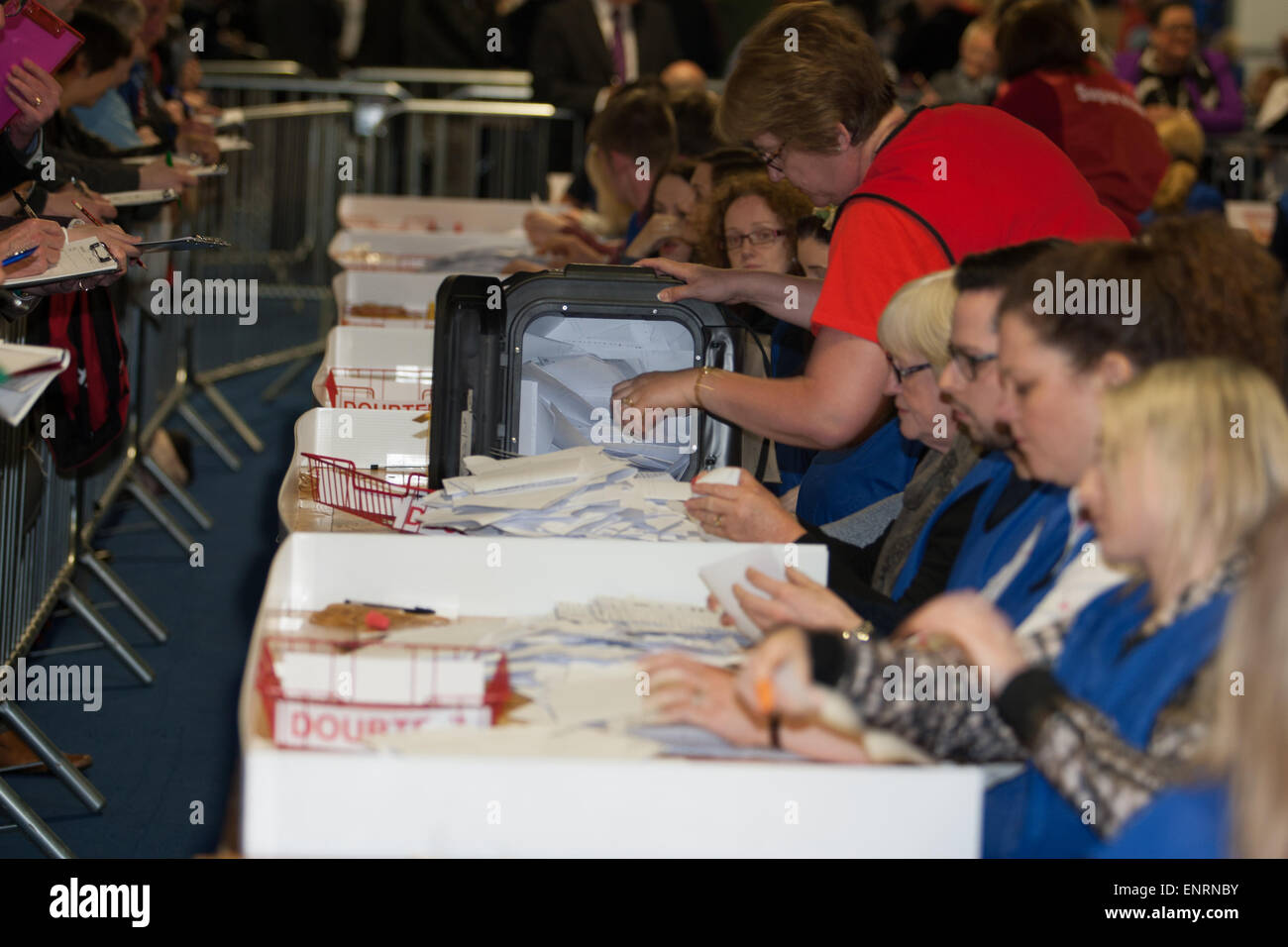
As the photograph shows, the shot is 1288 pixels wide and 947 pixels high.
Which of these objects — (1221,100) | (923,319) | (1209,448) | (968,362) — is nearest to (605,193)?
(923,319)

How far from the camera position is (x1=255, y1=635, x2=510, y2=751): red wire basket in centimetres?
155

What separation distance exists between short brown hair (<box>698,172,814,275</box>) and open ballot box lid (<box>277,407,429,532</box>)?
1061mm

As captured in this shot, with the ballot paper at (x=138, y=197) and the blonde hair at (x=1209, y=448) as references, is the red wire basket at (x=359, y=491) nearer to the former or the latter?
the blonde hair at (x=1209, y=448)

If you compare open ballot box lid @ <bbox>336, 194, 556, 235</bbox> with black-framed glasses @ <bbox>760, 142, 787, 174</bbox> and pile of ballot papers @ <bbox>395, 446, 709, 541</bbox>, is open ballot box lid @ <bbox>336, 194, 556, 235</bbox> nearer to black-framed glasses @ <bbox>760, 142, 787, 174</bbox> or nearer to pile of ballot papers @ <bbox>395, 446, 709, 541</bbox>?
black-framed glasses @ <bbox>760, 142, 787, 174</bbox>

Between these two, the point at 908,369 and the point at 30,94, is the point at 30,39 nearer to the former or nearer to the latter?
the point at 30,94

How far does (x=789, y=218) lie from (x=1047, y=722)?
2352 millimetres

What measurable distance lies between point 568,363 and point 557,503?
0.50 metres

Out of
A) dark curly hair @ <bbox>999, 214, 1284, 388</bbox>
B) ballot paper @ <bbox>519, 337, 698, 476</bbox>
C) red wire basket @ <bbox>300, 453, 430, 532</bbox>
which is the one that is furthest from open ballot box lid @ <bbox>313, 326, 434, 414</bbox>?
dark curly hair @ <bbox>999, 214, 1284, 388</bbox>

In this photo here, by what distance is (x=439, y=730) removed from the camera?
1.60 meters

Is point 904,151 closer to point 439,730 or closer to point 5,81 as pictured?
point 439,730

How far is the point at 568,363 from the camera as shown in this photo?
2746mm
